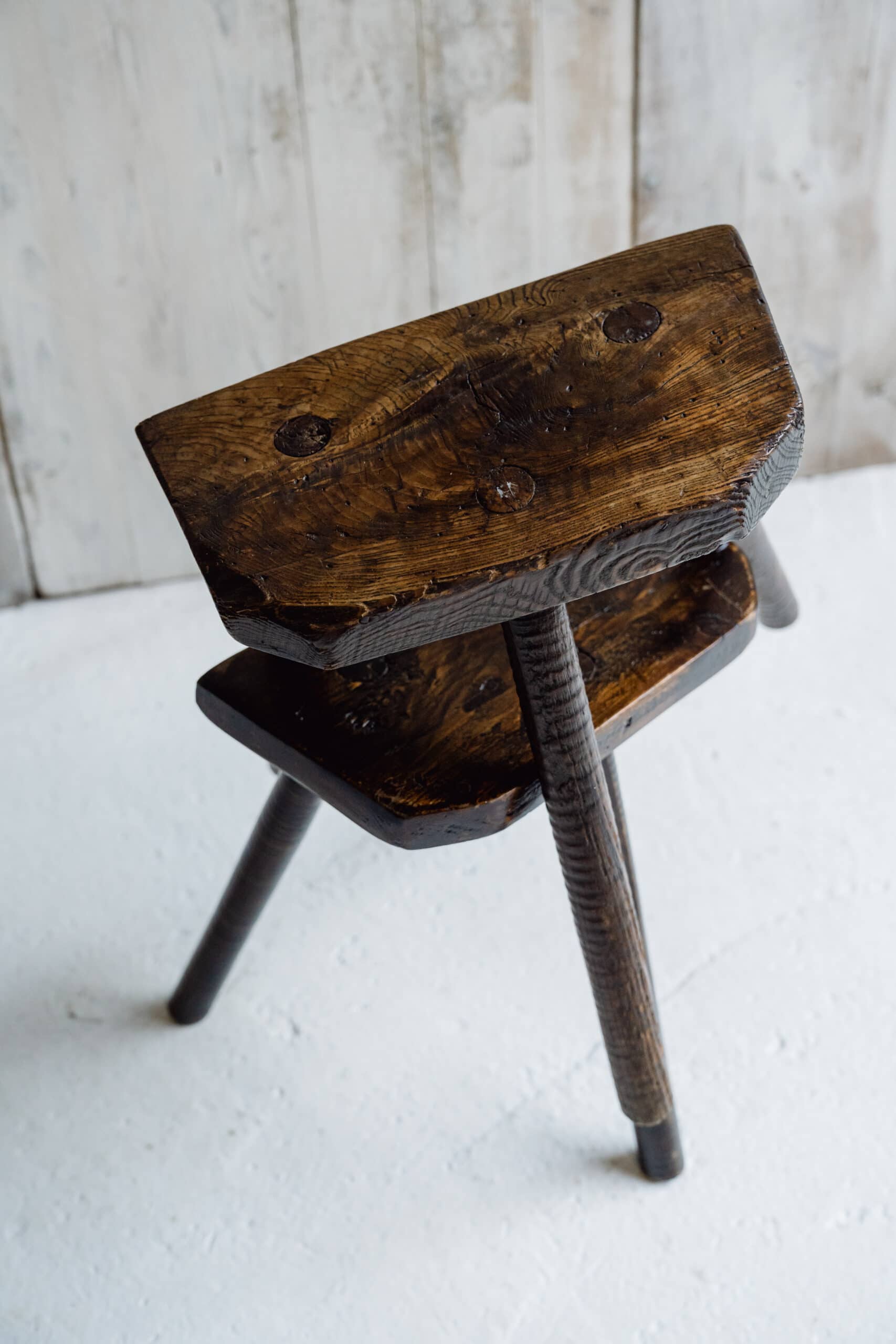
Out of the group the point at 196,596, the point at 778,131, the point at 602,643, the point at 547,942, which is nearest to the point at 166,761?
the point at 196,596

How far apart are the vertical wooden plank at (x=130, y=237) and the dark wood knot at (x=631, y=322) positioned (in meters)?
0.83

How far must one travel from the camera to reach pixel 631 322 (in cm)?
92

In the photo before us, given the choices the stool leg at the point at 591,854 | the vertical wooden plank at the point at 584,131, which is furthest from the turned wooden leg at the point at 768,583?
the vertical wooden plank at the point at 584,131

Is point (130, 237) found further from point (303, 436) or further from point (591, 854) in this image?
point (591, 854)

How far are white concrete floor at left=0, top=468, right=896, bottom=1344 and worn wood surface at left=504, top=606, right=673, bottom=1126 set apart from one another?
161mm

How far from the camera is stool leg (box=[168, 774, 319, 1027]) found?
3.58 ft

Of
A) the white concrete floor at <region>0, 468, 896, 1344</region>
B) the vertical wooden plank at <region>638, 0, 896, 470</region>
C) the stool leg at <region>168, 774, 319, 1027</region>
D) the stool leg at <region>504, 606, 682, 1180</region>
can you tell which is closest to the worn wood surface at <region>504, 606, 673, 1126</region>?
the stool leg at <region>504, 606, 682, 1180</region>

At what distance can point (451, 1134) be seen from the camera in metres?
1.16

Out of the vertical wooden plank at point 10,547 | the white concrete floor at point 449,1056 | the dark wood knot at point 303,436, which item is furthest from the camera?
the vertical wooden plank at point 10,547

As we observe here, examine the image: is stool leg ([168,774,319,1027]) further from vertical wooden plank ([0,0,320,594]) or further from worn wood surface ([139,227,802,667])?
vertical wooden plank ([0,0,320,594])

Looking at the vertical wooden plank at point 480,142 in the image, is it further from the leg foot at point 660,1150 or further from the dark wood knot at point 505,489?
the leg foot at point 660,1150

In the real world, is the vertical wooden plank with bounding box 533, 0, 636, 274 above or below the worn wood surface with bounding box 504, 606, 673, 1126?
above

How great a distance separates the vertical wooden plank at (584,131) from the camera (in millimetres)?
1590

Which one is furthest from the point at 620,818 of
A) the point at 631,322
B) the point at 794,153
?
the point at 794,153
